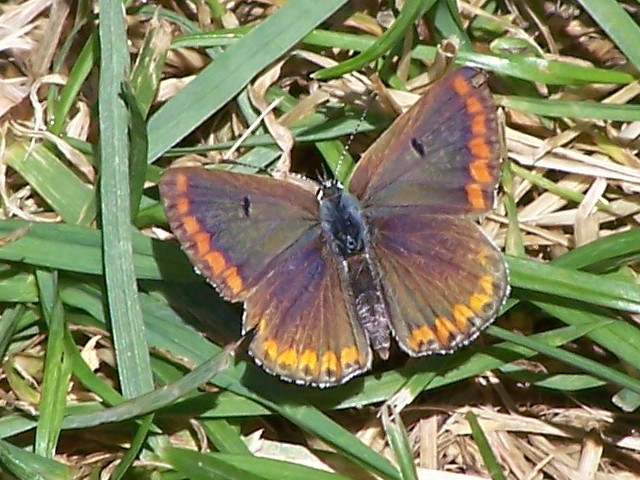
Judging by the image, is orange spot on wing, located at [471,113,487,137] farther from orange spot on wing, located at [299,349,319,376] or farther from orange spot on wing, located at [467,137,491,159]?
orange spot on wing, located at [299,349,319,376]

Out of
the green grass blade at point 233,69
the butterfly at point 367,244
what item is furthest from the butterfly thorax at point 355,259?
the green grass blade at point 233,69

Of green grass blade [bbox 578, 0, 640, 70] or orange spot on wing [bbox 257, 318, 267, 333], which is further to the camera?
green grass blade [bbox 578, 0, 640, 70]

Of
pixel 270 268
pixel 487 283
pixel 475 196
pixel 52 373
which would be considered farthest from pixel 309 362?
pixel 52 373

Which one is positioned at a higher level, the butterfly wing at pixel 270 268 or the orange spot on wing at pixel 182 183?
the orange spot on wing at pixel 182 183

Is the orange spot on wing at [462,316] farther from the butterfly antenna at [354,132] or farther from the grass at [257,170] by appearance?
the butterfly antenna at [354,132]

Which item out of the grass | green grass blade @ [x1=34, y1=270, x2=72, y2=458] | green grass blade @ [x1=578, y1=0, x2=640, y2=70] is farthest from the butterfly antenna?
green grass blade @ [x1=34, y1=270, x2=72, y2=458]

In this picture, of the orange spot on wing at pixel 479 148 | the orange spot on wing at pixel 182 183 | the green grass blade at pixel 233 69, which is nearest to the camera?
the orange spot on wing at pixel 182 183

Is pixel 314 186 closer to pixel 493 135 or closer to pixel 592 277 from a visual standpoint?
pixel 493 135
